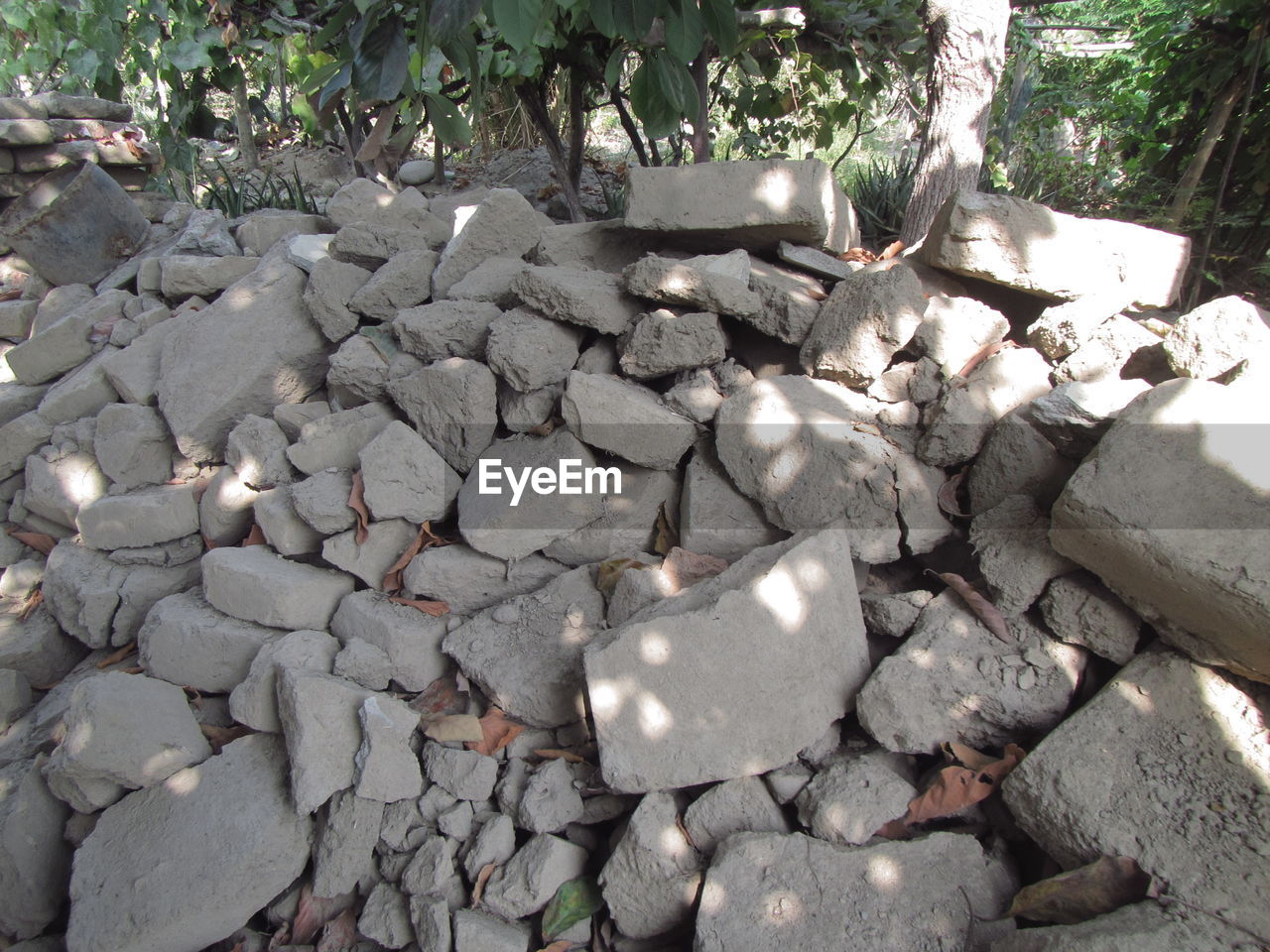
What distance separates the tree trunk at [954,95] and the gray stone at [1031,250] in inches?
31.3

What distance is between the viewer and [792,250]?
2736 mm

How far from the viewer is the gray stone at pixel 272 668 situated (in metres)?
2.11

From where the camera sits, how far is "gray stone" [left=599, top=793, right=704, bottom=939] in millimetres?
1750

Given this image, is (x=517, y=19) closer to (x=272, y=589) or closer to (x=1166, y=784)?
(x=272, y=589)

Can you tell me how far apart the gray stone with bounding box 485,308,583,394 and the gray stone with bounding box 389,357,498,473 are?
0.25 ft

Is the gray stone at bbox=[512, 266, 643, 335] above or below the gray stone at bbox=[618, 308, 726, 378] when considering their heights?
above

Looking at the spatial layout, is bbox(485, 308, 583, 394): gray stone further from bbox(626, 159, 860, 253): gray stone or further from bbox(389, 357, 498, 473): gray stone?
bbox(626, 159, 860, 253): gray stone

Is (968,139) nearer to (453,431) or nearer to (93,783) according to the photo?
(453,431)

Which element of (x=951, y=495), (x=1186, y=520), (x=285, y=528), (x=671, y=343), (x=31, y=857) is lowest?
(x=31, y=857)

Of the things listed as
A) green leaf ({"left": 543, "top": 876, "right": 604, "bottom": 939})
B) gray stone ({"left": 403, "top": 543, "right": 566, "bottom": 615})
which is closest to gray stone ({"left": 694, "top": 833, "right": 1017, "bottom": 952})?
green leaf ({"left": 543, "top": 876, "right": 604, "bottom": 939})

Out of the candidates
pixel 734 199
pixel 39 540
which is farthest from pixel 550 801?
pixel 39 540

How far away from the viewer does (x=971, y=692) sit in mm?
1834

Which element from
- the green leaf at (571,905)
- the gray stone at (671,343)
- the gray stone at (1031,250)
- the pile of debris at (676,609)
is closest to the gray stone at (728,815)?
the pile of debris at (676,609)

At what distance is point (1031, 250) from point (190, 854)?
2.80 metres
